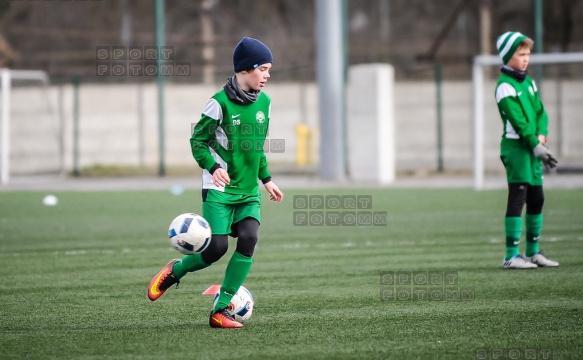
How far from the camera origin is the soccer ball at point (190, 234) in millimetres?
6582

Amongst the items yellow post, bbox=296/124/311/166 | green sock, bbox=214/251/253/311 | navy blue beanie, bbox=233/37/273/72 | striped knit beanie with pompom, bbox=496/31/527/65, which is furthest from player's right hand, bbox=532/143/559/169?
yellow post, bbox=296/124/311/166

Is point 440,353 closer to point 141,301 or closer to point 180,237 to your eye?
point 180,237

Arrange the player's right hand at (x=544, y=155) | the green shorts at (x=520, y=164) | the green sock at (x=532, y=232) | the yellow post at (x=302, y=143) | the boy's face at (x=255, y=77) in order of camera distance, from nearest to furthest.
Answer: the boy's face at (x=255, y=77) → the player's right hand at (x=544, y=155) → the green shorts at (x=520, y=164) → the green sock at (x=532, y=232) → the yellow post at (x=302, y=143)

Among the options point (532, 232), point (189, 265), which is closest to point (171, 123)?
point (532, 232)

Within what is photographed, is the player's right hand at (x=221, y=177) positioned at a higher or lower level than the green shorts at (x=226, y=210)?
higher

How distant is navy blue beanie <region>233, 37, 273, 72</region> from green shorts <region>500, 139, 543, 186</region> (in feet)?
11.0

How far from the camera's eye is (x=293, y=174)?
85.0 feet

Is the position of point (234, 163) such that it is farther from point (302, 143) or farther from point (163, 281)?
point (302, 143)

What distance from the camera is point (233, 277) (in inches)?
264

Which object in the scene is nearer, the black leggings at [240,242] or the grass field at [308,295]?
the grass field at [308,295]

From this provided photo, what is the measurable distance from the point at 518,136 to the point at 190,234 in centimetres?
394

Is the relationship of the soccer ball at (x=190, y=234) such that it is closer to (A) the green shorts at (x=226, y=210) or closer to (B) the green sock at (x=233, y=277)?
(A) the green shorts at (x=226, y=210)

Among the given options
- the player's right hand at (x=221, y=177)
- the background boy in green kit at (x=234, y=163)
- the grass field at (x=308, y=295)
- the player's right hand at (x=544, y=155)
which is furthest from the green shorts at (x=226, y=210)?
the player's right hand at (x=544, y=155)

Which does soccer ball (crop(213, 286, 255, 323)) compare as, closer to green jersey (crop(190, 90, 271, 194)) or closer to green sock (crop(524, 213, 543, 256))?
green jersey (crop(190, 90, 271, 194))
